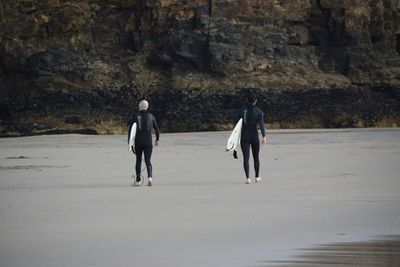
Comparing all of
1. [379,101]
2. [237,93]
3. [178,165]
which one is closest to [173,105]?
[237,93]

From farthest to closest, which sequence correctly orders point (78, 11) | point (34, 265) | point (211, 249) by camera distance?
point (78, 11) → point (211, 249) → point (34, 265)

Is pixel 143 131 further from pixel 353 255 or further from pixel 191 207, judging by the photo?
pixel 353 255

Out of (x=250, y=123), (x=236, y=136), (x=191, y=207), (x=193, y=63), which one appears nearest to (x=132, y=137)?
(x=236, y=136)

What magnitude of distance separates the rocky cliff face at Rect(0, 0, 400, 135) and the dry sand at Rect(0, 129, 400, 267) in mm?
13892

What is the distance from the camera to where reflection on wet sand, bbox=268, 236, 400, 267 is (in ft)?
28.8

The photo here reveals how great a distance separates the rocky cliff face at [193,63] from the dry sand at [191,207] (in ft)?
45.6

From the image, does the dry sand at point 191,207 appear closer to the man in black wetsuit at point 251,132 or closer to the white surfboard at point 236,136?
the man in black wetsuit at point 251,132

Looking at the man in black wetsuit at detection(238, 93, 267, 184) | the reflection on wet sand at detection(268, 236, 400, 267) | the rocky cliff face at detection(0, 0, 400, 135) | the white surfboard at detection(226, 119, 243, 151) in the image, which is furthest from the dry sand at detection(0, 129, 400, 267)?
the rocky cliff face at detection(0, 0, 400, 135)

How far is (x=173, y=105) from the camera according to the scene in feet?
128

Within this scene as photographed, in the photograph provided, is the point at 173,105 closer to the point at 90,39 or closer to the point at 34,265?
the point at 90,39

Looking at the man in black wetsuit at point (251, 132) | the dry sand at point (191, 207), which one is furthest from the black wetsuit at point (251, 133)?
the dry sand at point (191, 207)

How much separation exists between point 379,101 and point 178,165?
19955 millimetres

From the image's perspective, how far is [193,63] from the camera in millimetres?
40406

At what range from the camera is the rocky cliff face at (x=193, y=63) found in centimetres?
3906
